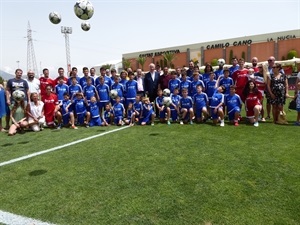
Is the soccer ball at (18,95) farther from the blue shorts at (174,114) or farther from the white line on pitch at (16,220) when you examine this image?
the white line on pitch at (16,220)

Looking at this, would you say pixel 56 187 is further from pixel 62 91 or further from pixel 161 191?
pixel 62 91

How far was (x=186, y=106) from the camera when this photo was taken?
8625 millimetres

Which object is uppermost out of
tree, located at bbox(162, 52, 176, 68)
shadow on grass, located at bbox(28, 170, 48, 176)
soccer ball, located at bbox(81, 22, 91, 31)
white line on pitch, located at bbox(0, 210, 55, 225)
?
tree, located at bbox(162, 52, 176, 68)

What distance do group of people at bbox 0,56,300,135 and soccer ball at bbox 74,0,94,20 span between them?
67.6 inches

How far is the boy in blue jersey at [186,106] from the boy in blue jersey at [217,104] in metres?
0.64


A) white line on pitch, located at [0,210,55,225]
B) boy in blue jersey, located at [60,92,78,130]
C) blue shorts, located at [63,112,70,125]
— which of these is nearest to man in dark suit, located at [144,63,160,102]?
boy in blue jersey, located at [60,92,78,130]

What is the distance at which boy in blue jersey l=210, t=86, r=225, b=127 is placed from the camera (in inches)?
320

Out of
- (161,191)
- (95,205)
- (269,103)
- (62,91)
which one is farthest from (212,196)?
(62,91)

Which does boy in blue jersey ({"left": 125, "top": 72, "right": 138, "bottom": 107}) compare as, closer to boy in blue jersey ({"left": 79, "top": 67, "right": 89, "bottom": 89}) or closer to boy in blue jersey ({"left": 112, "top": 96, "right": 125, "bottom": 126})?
boy in blue jersey ({"left": 112, "top": 96, "right": 125, "bottom": 126})

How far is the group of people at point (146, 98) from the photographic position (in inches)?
320

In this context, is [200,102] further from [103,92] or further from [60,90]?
[60,90]

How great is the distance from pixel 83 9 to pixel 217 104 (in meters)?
5.21

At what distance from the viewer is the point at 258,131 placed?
703 centimetres

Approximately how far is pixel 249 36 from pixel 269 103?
44.1m
